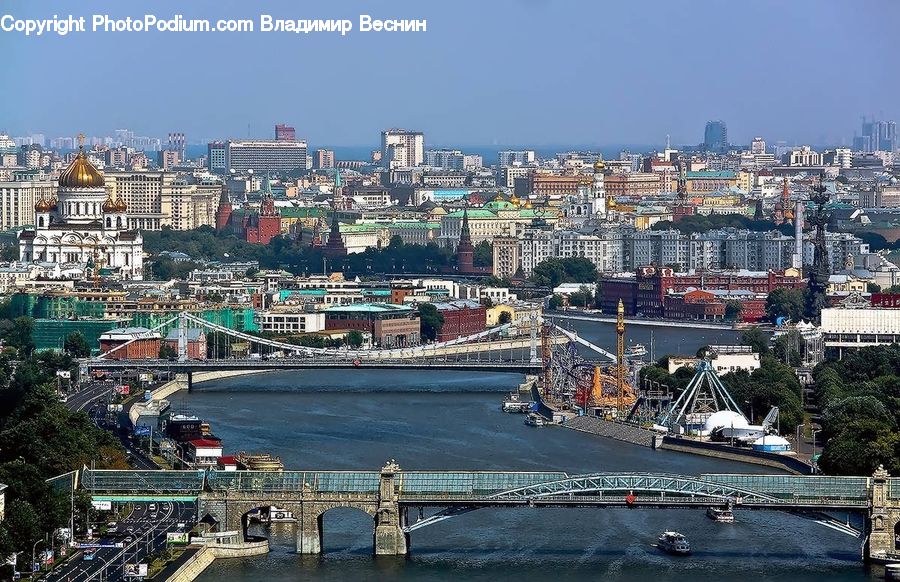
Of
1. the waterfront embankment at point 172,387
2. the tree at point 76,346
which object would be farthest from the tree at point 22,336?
the waterfront embankment at point 172,387

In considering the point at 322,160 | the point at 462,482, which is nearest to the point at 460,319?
the point at 462,482

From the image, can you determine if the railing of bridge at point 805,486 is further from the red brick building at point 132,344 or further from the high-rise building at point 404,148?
the high-rise building at point 404,148

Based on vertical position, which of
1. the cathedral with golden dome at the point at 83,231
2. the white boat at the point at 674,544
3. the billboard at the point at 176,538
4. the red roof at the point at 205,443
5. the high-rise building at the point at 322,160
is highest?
the high-rise building at the point at 322,160

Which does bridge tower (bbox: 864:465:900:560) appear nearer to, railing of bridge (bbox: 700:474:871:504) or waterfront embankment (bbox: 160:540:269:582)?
railing of bridge (bbox: 700:474:871:504)

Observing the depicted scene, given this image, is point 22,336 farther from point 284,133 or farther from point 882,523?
point 284,133

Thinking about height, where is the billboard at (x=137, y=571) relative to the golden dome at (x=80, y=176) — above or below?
below
